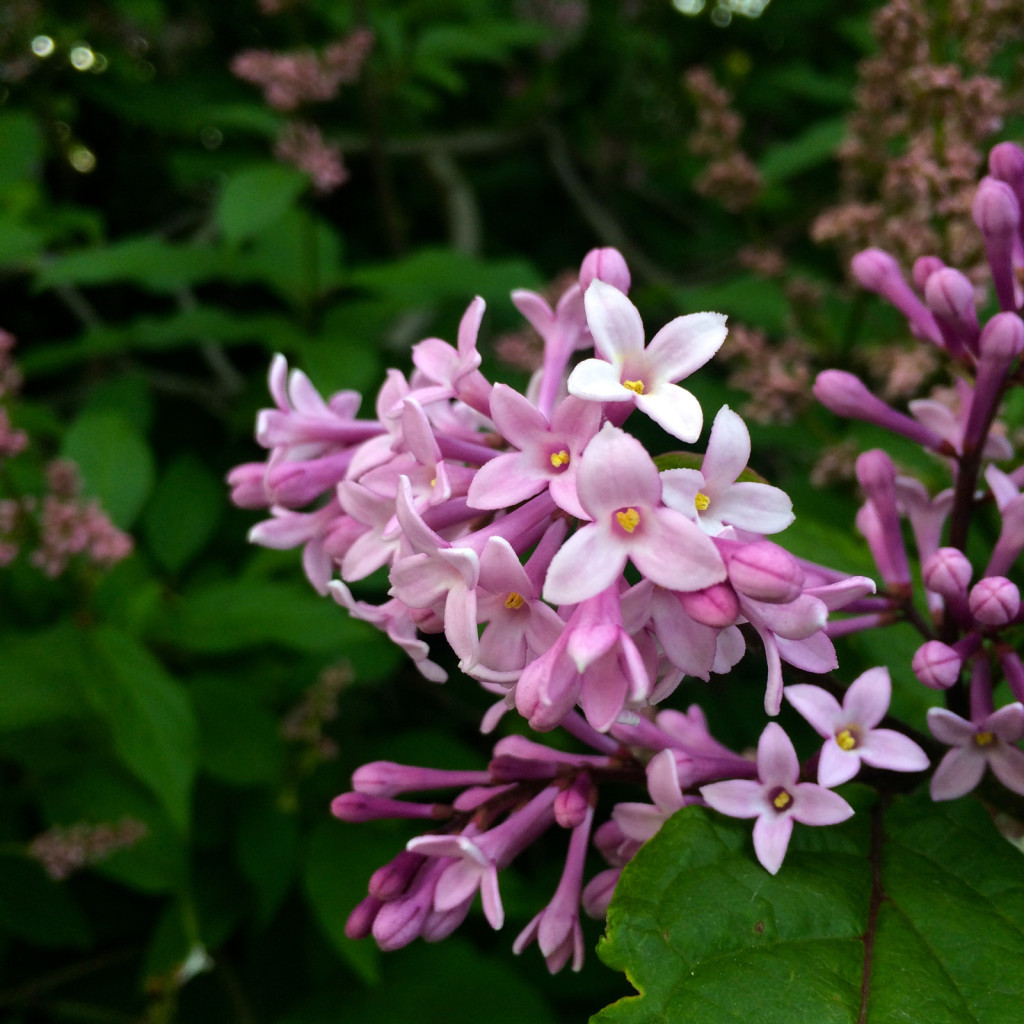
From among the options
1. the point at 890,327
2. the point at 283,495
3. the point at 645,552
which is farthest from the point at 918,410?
the point at 890,327

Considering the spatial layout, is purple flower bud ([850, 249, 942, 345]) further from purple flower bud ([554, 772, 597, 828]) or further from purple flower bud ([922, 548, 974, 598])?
purple flower bud ([554, 772, 597, 828])

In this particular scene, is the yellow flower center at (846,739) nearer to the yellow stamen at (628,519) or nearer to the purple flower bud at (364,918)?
the yellow stamen at (628,519)

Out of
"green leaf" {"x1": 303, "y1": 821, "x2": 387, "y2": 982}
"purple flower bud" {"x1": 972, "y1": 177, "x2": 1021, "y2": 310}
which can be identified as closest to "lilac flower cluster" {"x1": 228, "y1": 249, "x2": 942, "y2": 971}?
"purple flower bud" {"x1": 972, "y1": 177, "x2": 1021, "y2": 310}

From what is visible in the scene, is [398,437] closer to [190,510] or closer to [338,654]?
[338,654]

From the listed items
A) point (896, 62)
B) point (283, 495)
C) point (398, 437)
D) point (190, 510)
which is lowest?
point (190, 510)

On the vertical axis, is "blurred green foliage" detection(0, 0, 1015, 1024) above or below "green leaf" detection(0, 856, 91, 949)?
above

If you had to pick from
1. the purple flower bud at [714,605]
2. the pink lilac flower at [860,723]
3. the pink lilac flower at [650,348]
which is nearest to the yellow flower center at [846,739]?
the pink lilac flower at [860,723]
